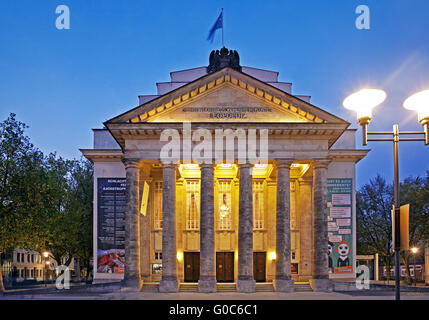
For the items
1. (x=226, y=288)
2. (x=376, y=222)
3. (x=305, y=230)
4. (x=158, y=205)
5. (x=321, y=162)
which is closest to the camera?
(x=226, y=288)

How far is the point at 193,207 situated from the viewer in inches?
1567

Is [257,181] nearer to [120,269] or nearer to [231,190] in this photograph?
[231,190]

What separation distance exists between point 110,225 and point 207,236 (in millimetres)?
11884

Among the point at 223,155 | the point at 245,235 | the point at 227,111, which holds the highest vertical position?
the point at 227,111

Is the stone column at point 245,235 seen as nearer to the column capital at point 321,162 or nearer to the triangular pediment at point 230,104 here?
the triangular pediment at point 230,104

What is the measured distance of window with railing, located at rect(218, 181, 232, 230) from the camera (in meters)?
40.0

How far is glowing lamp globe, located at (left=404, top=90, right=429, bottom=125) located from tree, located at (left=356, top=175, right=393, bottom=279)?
5277 cm

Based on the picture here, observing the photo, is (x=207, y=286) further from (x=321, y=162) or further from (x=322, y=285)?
(x=321, y=162)

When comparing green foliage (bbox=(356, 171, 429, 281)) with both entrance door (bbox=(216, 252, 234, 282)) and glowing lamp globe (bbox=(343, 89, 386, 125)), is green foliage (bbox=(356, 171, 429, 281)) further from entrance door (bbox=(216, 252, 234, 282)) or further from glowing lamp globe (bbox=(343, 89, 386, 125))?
glowing lamp globe (bbox=(343, 89, 386, 125))

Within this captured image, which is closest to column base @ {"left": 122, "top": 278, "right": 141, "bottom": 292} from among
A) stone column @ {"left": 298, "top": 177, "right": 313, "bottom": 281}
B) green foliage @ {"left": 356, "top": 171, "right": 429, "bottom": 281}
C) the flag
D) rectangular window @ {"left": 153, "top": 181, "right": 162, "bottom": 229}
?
rectangular window @ {"left": 153, "top": 181, "right": 162, "bottom": 229}

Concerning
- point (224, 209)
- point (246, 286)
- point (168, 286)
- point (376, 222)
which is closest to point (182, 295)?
point (168, 286)

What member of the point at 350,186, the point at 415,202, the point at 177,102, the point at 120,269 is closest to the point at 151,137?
the point at 177,102

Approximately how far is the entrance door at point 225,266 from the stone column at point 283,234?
24.4ft

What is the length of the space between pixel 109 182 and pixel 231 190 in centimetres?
1116
